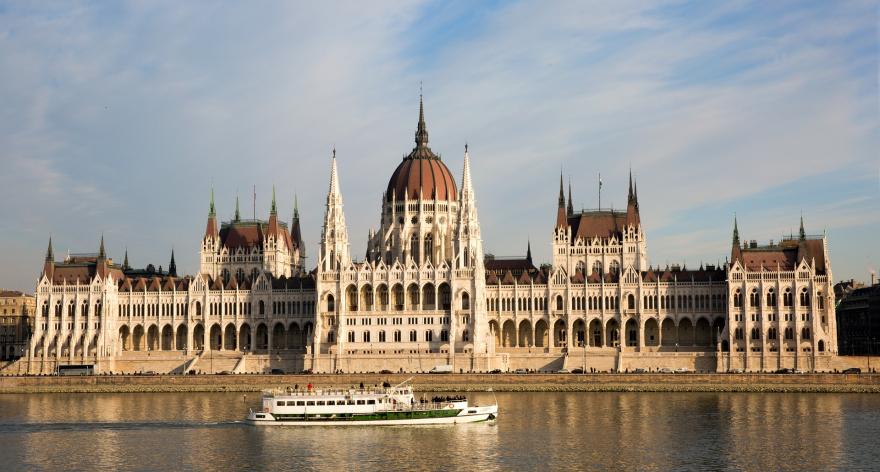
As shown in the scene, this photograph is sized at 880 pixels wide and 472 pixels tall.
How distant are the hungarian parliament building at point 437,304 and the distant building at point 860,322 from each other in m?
31.7

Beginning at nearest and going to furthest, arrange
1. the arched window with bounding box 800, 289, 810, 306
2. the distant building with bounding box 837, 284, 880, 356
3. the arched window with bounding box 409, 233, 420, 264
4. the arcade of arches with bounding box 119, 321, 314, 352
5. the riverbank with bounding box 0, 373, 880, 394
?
1. the riverbank with bounding box 0, 373, 880, 394
2. the arched window with bounding box 800, 289, 810, 306
3. the arcade of arches with bounding box 119, 321, 314, 352
4. the arched window with bounding box 409, 233, 420, 264
5. the distant building with bounding box 837, 284, 880, 356

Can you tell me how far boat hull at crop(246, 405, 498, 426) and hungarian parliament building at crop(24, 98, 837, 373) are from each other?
144 ft

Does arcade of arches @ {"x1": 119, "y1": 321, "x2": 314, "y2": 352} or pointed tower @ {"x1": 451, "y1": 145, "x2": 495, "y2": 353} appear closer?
pointed tower @ {"x1": 451, "y1": 145, "x2": 495, "y2": 353}

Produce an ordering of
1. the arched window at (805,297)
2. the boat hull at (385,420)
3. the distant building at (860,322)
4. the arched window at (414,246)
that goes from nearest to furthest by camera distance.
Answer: the boat hull at (385,420) < the arched window at (805,297) < the arched window at (414,246) < the distant building at (860,322)

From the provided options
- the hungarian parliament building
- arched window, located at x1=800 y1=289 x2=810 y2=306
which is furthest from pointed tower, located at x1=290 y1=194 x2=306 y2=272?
arched window, located at x1=800 y1=289 x2=810 y2=306

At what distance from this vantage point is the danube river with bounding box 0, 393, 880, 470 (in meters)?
77.9

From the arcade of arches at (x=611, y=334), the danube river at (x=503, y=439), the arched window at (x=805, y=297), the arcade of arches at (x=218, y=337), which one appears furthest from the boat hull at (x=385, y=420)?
the arcade of arches at (x=218, y=337)

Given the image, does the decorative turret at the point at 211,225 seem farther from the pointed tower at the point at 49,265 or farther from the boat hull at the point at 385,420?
the boat hull at the point at 385,420

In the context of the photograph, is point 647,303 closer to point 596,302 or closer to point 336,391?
point 596,302

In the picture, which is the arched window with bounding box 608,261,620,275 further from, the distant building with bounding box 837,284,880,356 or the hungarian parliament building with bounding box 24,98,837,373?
the distant building with bounding box 837,284,880,356

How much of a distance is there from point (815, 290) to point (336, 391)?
65.1m

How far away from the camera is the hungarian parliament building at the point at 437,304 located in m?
143

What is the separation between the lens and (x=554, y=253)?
163 meters

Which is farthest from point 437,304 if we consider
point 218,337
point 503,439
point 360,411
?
point 503,439
